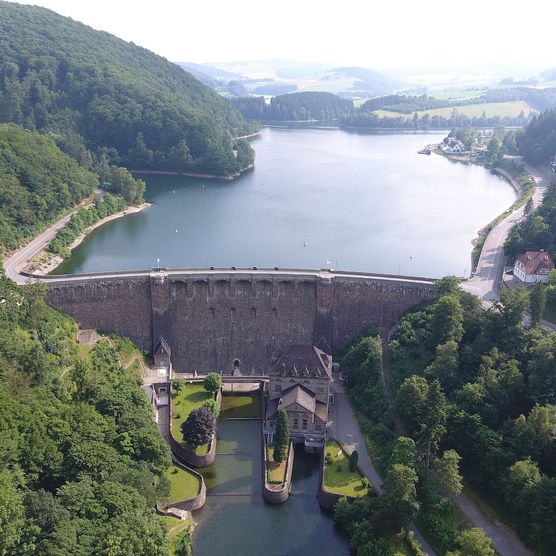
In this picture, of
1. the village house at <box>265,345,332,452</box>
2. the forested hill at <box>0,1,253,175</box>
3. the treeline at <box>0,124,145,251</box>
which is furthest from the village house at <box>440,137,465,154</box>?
the village house at <box>265,345,332,452</box>

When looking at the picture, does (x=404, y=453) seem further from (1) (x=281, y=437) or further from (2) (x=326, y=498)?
(1) (x=281, y=437)

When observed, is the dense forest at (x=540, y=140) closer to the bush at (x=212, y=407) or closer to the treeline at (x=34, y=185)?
the treeline at (x=34, y=185)

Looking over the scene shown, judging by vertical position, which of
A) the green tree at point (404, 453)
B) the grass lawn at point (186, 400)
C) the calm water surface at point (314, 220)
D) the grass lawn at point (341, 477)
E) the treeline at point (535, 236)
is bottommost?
the grass lawn at point (341, 477)

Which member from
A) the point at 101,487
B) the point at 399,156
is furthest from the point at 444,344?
the point at 399,156

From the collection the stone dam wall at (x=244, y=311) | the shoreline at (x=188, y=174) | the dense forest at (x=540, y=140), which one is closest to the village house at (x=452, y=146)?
the dense forest at (x=540, y=140)

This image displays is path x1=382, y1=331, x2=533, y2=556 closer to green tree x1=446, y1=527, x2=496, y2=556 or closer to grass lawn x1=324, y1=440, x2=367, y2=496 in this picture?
green tree x1=446, y1=527, x2=496, y2=556

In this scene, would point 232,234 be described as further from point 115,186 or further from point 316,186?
point 316,186
